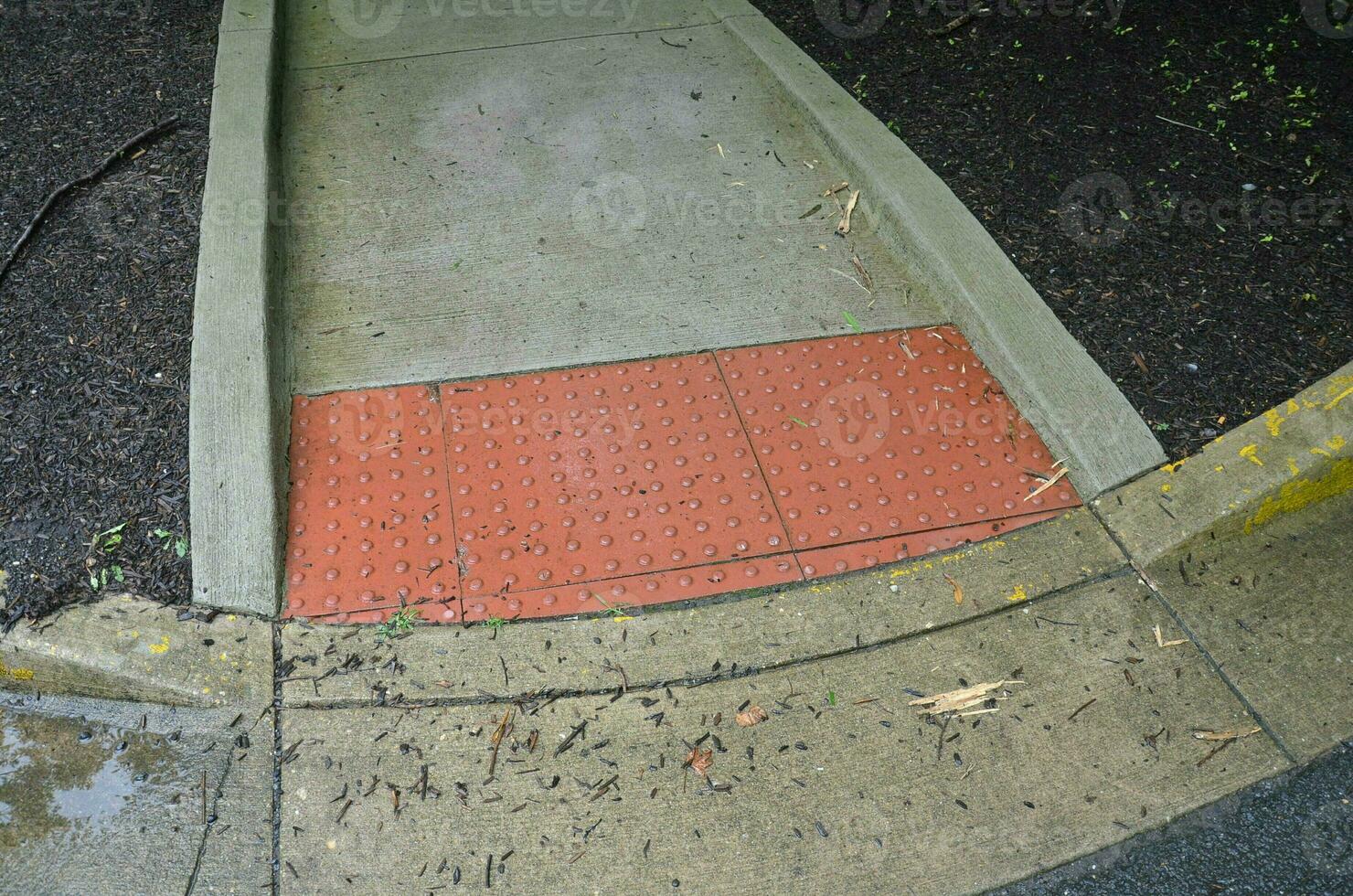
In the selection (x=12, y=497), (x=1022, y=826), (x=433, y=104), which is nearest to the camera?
(x=1022, y=826)

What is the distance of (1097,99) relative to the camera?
179 inches

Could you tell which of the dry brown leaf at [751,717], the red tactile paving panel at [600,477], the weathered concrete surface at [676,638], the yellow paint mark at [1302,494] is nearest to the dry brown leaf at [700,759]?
the dry brown leaf at [751,717]

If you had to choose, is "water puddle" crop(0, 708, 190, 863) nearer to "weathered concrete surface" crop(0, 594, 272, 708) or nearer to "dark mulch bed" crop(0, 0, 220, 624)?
"weathered concrete surface" crop(0, 594, 272, 708)

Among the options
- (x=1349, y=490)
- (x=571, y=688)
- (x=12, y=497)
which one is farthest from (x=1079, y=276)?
(x=12, y=497)

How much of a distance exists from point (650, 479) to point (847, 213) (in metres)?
1.73

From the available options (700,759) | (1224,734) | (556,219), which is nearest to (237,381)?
(556,219)

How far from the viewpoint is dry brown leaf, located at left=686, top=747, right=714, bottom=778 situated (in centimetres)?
256

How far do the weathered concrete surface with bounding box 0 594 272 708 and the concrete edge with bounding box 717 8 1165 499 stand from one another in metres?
2.59

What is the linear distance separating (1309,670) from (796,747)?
148cm

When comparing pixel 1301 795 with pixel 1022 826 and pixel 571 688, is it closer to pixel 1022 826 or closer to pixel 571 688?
pixel 1022 826

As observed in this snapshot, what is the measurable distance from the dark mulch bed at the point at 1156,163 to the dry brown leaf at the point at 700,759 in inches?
73.4

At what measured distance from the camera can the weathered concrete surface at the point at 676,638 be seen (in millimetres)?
2732

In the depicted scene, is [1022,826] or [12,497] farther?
[12,497]

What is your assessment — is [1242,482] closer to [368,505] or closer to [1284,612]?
[1284,612]
